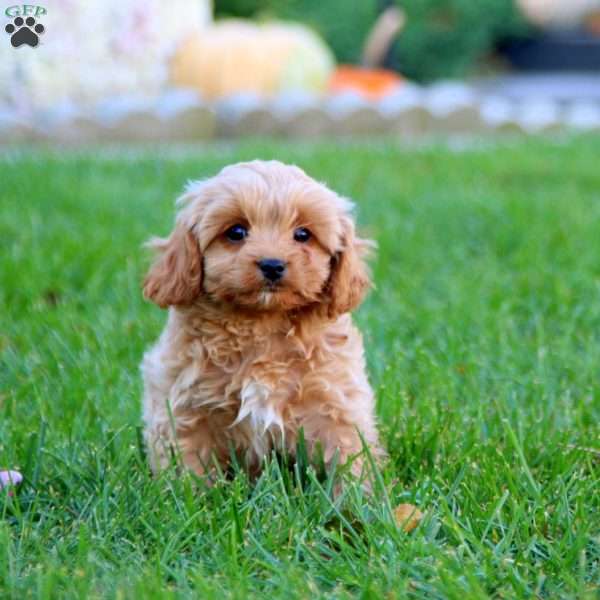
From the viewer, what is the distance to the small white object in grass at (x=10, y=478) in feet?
9.74

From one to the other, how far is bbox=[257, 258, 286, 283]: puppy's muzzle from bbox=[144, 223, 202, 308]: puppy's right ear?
9.3 inches

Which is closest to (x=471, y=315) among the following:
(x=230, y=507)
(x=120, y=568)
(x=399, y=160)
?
(x=230, y=507)

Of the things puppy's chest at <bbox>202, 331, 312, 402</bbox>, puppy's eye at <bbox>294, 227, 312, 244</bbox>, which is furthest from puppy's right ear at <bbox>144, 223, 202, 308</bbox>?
puppy's eye at <bbox>294, 227, 312, 244</bbox>

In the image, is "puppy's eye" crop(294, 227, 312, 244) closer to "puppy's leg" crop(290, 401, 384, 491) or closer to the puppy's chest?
the puppy's chest

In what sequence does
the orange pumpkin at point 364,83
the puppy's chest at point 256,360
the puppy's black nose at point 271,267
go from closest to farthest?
the puppy's black nose at point 271,267 → the puppy's chest at point 256,360 → the orange pumpkin at point 364,83

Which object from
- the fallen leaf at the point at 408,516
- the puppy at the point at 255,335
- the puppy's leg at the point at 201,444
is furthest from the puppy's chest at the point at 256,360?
the fallen leaf at the point at 408,516

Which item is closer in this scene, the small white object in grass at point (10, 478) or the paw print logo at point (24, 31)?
the small white object in grass at point (10, 478)

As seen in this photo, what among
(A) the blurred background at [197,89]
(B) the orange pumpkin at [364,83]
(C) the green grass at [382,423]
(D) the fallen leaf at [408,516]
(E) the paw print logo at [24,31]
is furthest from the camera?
(B) the orange pumpkin at [364,83]

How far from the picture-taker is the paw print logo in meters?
4.85

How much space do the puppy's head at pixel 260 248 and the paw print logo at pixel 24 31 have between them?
6.65 ft

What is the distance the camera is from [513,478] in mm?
2977

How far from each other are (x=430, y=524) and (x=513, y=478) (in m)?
0.34

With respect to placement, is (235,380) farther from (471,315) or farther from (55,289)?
(55,289)

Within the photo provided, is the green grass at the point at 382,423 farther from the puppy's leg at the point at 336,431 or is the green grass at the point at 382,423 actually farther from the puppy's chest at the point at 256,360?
the puppy's chest at the point at 256,360
